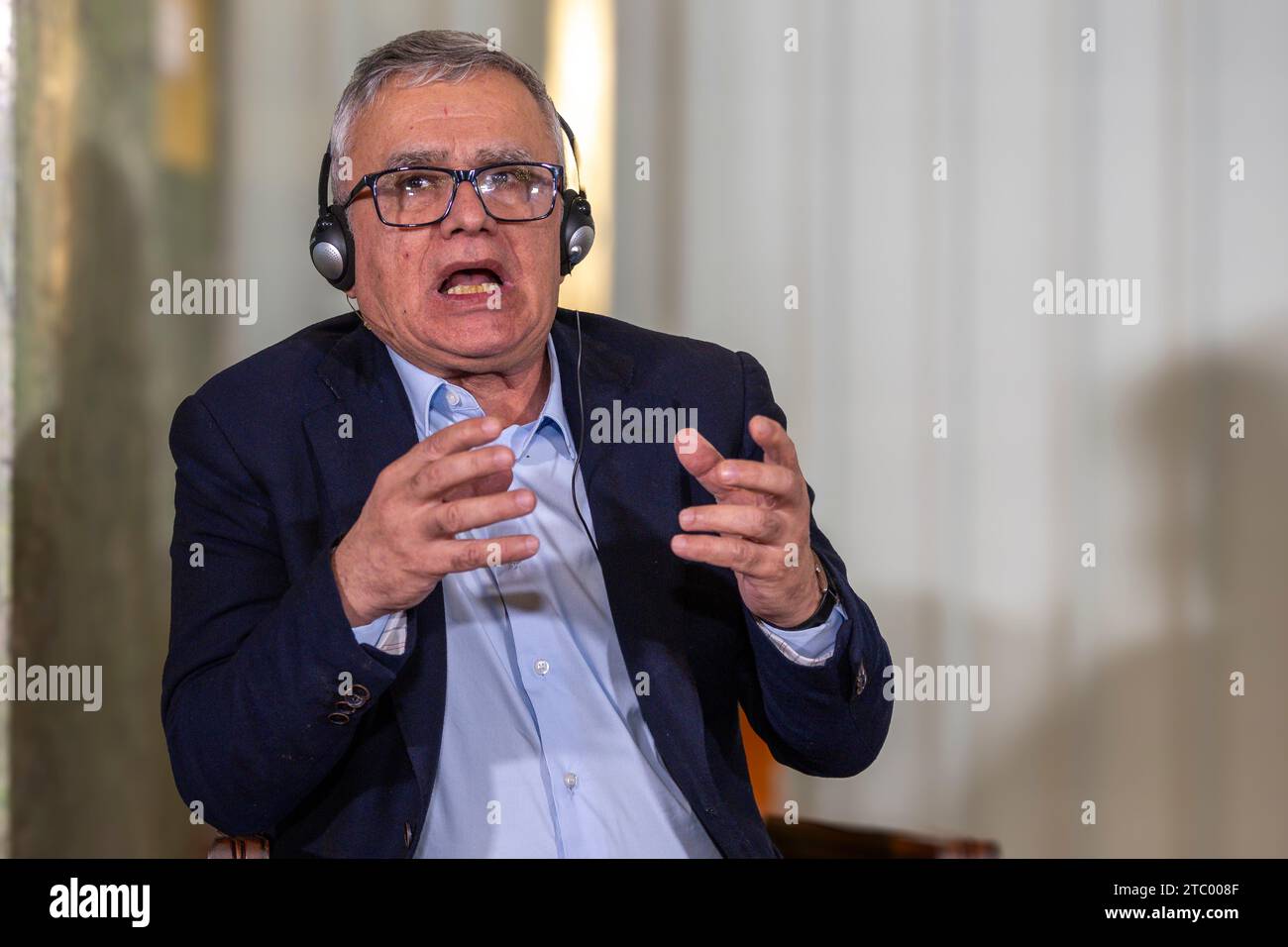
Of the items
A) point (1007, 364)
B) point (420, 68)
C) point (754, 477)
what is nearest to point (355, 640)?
point (754, 477)

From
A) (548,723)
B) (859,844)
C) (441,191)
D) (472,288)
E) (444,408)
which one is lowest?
(859,844)

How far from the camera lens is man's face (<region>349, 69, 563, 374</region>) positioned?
1.32 metres

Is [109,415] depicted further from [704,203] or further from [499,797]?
[499,797]

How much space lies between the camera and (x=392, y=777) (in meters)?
1.22

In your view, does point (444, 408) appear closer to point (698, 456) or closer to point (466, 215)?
point (466, 215)

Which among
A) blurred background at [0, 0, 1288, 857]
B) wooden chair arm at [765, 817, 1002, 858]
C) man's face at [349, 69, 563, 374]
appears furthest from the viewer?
blurred background at [0, 0, 1288, 857]

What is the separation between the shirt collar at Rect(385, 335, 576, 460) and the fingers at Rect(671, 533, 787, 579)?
1.20 feet

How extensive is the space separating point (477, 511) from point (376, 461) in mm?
326

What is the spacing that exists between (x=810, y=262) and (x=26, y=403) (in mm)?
1431

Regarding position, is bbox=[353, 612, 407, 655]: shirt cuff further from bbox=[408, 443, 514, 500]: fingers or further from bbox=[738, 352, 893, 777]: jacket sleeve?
bbox=[738, 352, 893, 777]: jacket sleeve

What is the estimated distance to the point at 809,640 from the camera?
1.22 m

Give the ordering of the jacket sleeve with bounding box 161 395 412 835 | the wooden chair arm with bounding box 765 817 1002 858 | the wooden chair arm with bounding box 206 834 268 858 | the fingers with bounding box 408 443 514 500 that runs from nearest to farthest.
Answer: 1. the fingers with bounding box 408 443 514 500
2. the jacket sleeve with bounding box 161 395 412 835
3. the wooden chair arm with bounding box 206 834 268 858
4. the wooden chair arm with bounding box 765 817 1002 858

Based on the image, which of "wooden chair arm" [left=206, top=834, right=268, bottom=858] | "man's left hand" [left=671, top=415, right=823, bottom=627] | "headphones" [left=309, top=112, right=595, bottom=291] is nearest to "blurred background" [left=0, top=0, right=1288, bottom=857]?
"headphones" [left=309, top=112, right=595, bottom=291]
